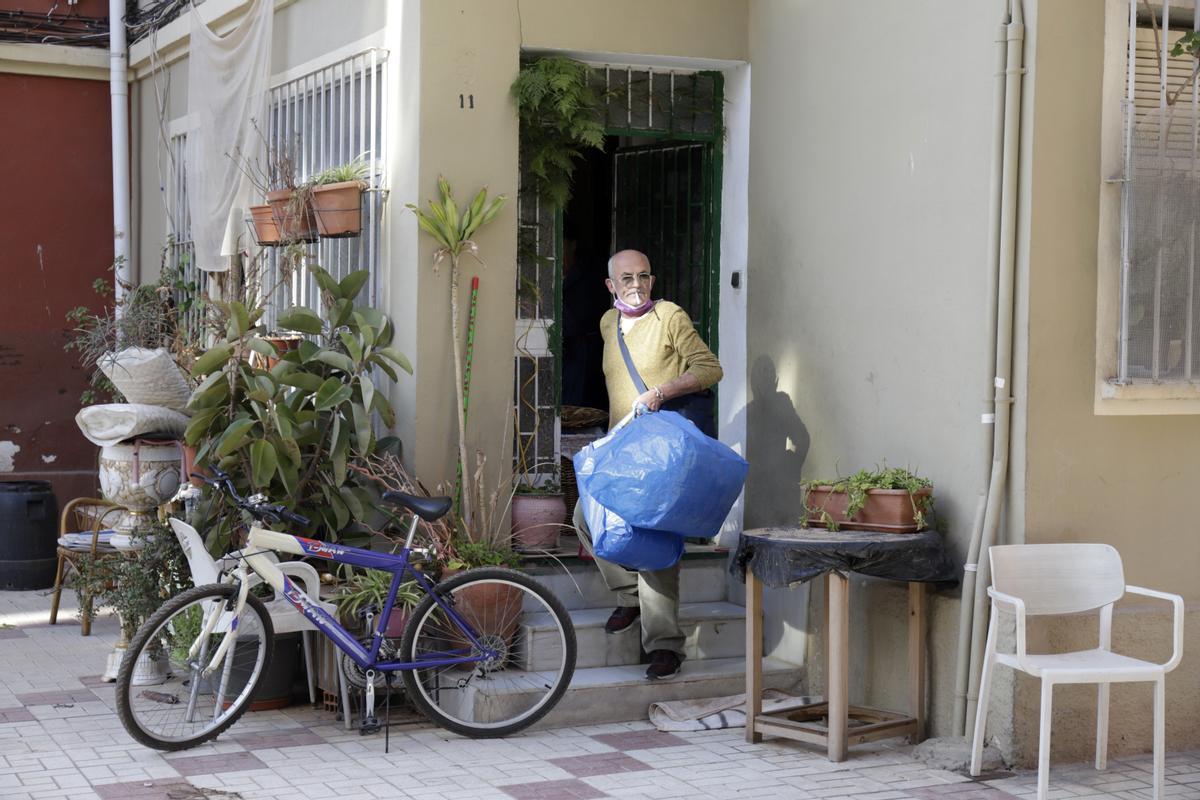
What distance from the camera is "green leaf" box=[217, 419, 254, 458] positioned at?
687 centimetres

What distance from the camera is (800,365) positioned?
298 inches

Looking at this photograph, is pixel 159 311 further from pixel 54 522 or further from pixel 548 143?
pixel 548 143

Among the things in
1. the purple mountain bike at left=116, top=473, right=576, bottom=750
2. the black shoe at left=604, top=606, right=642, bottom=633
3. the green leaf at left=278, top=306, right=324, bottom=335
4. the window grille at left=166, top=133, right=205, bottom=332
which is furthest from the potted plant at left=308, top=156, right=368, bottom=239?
the window grille at left=166, top=133, right=205, bottom=332

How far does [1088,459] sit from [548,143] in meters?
3.22

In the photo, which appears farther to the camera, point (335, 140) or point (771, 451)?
point (335, 140)

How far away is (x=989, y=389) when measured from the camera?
6.21 meters

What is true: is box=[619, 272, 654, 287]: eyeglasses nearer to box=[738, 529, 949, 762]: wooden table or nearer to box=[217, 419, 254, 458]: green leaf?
box=[738, 529, 949, 762]: wooden table

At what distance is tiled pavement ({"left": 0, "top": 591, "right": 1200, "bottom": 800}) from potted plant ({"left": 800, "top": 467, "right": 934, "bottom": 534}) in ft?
3.23

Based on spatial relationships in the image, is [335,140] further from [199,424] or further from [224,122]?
[199,424]

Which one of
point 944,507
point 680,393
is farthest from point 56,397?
point 944,507

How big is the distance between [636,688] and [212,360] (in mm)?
2536

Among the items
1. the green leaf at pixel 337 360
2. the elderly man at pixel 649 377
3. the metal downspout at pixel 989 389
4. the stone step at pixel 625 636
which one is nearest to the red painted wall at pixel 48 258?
the green leaf at pixel 337 360

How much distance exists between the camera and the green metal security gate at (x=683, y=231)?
816 cm

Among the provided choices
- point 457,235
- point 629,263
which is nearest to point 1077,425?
point 629,263
